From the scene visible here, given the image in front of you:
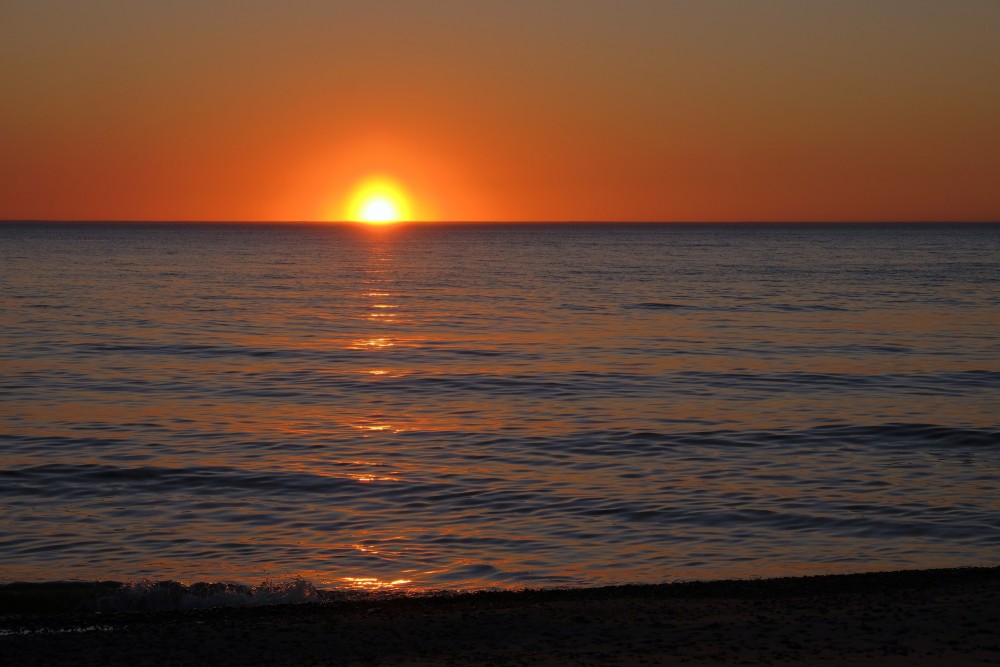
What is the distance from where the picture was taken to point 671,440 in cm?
1909

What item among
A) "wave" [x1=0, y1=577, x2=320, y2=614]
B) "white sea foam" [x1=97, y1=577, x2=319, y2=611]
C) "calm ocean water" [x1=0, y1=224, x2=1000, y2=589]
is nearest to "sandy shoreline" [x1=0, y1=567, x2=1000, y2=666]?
"wave" [x1=0, y1=577, x2=320, y2=614]

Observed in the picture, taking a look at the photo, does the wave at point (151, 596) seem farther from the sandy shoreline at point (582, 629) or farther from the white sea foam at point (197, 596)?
the sandy shoreline at point (582, 629)

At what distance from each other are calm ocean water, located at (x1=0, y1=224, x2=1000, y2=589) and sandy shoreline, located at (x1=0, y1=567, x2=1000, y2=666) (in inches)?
49.3

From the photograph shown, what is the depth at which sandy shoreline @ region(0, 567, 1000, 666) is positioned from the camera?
27.9 feet

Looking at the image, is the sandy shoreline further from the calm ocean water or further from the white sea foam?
the calm ocean water

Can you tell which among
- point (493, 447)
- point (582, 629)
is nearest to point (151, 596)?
point (582, 629)

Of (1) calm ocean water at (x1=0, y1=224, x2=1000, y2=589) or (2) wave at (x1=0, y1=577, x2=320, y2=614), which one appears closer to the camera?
(2) wave at (x1=0, y1=577, x2=320, y2=614)

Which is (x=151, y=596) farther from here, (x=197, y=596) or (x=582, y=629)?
(x=582, y=629)

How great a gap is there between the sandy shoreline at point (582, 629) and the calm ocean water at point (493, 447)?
4.10ft

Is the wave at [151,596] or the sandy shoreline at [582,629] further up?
the sandy shoreline at [582,629]

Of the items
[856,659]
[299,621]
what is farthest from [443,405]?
[856,659]

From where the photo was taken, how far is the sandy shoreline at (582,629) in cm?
852

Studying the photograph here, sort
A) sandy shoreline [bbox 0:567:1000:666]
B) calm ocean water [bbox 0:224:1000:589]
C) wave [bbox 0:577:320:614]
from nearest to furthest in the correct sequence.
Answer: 1. sandy shoreline [bbox 0:567:1000:666]
2. wave [bbox 0:577:320:614]
3. calm ocean water [bbox 0:224:1000:589]

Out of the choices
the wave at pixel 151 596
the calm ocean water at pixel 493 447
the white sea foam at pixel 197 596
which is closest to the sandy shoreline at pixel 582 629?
the wave at pixel 151 596
